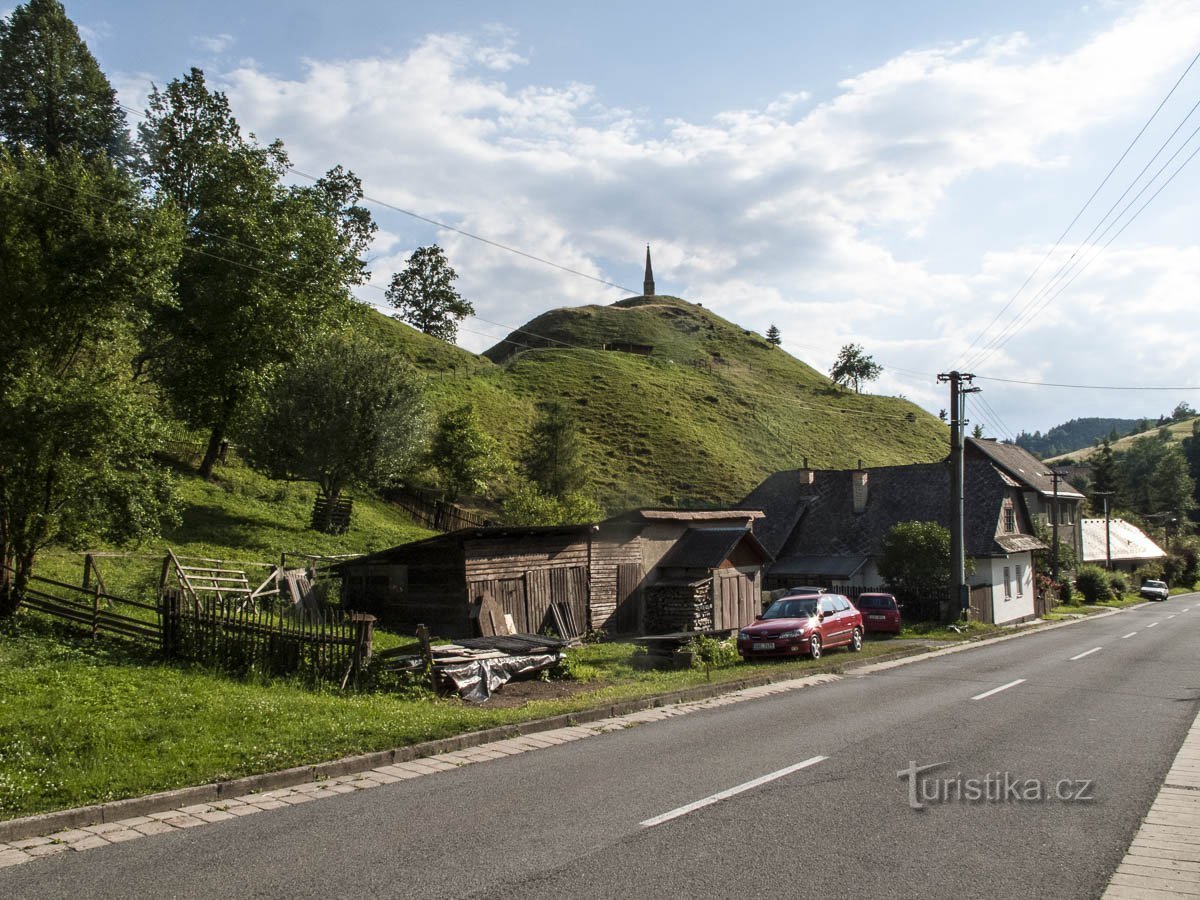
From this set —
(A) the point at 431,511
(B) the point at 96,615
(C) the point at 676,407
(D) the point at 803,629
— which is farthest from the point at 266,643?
(C) the point at 676,407

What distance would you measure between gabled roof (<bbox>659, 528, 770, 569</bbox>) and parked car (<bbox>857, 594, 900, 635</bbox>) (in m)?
5.30

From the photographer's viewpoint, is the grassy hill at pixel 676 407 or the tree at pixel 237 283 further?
the grassy hill at pixel 676 407

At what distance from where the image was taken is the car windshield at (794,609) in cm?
2233

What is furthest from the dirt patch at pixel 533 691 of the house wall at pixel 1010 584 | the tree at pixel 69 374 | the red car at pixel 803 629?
the house wall at pixel 1010 584

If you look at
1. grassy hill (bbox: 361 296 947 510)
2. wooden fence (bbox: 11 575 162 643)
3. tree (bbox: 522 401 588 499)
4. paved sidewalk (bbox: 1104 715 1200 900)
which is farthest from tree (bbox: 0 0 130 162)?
paved sidewalk (bbox: 1104 715 1200 900)

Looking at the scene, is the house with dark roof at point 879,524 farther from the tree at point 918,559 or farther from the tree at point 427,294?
the tree at point 427,294

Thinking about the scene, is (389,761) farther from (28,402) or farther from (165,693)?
(28,402)

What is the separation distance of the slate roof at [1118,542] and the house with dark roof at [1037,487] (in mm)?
10531

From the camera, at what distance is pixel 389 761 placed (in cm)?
1009

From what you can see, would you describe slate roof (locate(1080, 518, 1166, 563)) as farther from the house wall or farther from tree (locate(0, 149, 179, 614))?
tree (locate(0, 149, 179, 614))

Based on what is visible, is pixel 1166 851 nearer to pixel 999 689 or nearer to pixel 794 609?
pixel 999 689

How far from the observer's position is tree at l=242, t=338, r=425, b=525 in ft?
116

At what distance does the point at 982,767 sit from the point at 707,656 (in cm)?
1072

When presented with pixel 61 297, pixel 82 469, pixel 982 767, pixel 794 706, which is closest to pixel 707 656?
pixel 794 706
